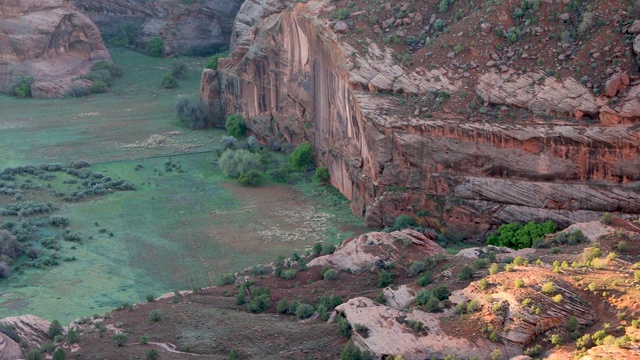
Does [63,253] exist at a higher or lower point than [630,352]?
lower

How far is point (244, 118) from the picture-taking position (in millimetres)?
62500

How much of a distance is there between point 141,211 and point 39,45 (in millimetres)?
27567

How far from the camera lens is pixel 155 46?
81.6m

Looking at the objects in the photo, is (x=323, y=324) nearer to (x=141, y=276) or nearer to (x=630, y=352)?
(x=630, y=352)

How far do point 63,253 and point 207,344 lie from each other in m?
16.1

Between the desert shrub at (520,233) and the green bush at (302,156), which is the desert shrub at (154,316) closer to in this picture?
the desert shrub at (520,233)

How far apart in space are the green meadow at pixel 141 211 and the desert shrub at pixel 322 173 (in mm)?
423

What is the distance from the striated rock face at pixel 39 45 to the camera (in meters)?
73.2

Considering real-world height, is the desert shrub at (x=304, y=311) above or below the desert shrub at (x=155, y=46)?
below

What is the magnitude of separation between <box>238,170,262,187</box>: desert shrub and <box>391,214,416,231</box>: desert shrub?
1022 centimetres

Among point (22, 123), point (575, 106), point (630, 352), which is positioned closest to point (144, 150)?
point (22, 123)

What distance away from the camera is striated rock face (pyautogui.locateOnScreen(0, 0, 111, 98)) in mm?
73250

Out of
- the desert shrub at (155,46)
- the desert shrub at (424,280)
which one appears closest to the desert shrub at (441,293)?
the desert shrub at (424,280)

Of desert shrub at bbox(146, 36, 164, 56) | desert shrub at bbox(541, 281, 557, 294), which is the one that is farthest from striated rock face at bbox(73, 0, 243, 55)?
desert shrub at bbox(541, 281, 557, 294)
